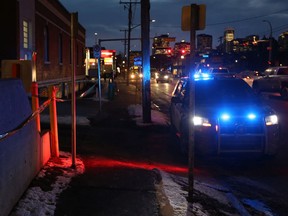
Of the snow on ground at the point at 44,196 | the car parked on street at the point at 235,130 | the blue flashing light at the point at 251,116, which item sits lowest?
the snow on ground at the point at 44,196

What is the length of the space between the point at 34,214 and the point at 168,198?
187 cm

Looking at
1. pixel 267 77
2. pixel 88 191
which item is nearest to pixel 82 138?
pixel 88 191

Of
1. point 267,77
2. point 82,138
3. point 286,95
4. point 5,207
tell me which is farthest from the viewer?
point 267,77

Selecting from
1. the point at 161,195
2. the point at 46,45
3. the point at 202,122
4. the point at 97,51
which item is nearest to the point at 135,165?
the point at 202,122

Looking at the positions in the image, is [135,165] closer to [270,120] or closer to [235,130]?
[235,130]

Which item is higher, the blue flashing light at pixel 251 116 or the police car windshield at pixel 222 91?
the police car windshield at pixel 222 91

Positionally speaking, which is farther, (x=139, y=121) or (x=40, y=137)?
(x=139, y=121)

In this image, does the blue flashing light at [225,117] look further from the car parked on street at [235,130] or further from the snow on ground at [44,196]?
the snow on ground at [44,196]

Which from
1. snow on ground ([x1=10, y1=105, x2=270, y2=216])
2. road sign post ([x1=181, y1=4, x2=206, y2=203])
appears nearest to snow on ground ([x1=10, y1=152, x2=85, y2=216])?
snow on ground ([x1=10, y1=105, x2=270, y2=216])

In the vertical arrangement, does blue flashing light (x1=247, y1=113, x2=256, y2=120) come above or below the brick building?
below

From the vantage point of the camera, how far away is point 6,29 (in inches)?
708

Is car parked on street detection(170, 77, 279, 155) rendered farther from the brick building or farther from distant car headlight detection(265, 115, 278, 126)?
the brick building

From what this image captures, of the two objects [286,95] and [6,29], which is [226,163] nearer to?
[6,29]

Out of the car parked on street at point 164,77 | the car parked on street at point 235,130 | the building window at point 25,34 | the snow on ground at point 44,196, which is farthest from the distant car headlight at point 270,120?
the car parked on street at point 164,77
